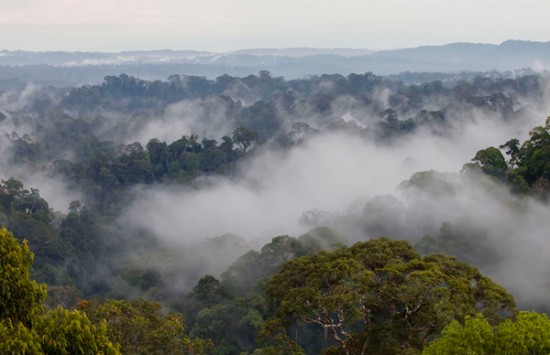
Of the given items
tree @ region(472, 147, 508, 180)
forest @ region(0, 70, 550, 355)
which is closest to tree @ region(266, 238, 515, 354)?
forest @ region(0, 70, 550, 355)

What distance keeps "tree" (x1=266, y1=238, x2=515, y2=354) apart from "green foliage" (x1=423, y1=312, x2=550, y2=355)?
3.23 meters

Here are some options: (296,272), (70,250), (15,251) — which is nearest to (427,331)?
(296,272)

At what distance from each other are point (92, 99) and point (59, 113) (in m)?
27.2

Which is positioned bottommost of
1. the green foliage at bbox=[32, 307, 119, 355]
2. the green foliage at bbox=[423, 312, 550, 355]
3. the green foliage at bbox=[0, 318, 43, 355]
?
the green foliage at bbox=[423, 312, 550, 355]

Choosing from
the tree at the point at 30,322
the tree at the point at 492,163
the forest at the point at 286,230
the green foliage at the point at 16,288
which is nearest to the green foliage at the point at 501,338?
the forest at the point at 286,230

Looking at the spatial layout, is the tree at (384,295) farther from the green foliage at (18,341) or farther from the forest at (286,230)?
the green foliage at (18,341)

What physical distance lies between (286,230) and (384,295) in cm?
3577

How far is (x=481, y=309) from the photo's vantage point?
14.2 metres

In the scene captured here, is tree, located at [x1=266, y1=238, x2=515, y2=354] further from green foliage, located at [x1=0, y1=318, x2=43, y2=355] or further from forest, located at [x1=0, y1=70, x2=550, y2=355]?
green foliage, located at [x1=0, y1=318, x2=43, y2=355]

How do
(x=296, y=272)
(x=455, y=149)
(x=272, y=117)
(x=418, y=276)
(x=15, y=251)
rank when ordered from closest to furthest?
(x=15, y=251)
(x=418, y=276)
(x=296, y=272)
(x=455, y=149)
(x=272, y=117)

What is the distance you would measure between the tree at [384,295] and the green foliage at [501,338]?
3226 mm

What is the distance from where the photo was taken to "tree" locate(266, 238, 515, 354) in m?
13.8

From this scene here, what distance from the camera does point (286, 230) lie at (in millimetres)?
50031

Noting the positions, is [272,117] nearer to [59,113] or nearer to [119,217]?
[59,113]
